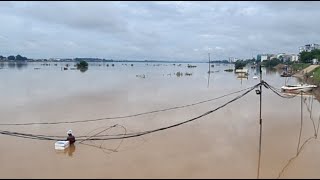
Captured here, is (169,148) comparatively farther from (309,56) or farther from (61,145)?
(309,56)

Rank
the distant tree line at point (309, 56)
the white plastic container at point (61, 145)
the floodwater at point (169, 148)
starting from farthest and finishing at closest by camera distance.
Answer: the distant tree line at point (309, 56) < the white plastic container at point (61, 145) < the floodwater at point (169, 148)

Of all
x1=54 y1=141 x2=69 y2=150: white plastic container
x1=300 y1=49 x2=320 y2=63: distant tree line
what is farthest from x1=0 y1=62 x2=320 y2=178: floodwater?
x1=300 y1=49 x2=320 y2=63: distant tree line

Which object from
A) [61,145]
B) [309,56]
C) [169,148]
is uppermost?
[309,56]

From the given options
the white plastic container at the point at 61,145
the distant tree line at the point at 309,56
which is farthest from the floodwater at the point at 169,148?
the distant tree line at the point at 309,56

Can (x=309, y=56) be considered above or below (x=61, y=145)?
above

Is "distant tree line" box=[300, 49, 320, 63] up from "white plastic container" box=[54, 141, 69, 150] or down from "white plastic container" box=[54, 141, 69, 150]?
up

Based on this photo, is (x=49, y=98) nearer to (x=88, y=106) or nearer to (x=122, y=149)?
(x=88, y=106)

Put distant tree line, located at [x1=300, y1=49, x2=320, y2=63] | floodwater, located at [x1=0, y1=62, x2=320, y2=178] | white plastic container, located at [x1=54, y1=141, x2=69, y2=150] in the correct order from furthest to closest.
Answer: distant tree line, located at [x1=300, y1=49, x2=320, y2=63], white plastic container, located at [x1=54, y1=141, x2=69, y2=150], floodwater, located at [x1=0, y1=62, x2=320, y2=178]

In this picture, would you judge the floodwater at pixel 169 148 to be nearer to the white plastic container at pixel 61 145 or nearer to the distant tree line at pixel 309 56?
the white plastic container at pixel 61 145

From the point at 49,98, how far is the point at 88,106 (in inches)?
190

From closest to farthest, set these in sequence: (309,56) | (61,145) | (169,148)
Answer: (61,145)
(169,148)
(309,56)

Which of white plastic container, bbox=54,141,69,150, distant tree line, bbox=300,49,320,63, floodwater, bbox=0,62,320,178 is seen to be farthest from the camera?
distant tree line, bbox=300,49,320,63

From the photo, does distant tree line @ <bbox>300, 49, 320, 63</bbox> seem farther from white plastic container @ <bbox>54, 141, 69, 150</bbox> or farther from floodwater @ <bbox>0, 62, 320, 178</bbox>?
white plastic container @ <bbox>54, 141, 69, 150</bbox>

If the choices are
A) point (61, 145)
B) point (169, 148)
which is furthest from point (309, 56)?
point (61, 145)
